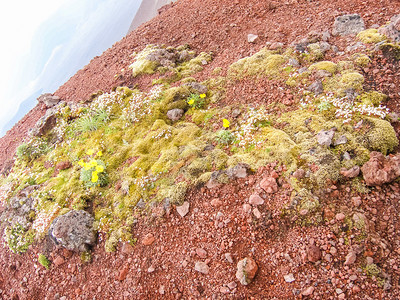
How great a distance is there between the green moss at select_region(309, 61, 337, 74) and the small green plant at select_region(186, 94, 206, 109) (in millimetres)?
2579

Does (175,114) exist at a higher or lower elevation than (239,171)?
higher

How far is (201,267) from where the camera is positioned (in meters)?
3.56

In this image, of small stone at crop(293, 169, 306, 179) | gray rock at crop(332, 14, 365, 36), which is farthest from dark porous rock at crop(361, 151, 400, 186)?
gray rock at crop(332, 14, 365, 36)

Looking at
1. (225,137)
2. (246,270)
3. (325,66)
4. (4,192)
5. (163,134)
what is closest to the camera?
(246,270)

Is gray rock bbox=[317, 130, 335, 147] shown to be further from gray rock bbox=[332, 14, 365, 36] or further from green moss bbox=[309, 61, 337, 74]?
gray rock bbox=[332, 14, 365, 36]

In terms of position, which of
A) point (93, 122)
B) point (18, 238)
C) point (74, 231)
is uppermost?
point (93, 122)

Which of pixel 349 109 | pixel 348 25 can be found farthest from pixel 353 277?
pixel 348 25

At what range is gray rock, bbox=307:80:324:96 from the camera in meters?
4.97

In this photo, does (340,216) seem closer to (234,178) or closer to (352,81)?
(234,178)

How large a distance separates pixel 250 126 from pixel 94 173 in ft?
11.1

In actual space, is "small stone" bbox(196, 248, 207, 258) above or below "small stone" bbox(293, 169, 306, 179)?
above

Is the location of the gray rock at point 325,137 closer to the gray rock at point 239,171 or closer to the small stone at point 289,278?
the gray rock at point 239,171

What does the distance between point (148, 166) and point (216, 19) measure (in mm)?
6834

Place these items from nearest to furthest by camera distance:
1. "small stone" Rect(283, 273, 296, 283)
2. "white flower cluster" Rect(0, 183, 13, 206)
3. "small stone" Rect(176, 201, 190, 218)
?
"small stone" Rect(283, 273, 296, 283) < "small stone" Rect(176, 201, 190, 218) < "white flower cluster" Rect(0, 183, 13, 206)
